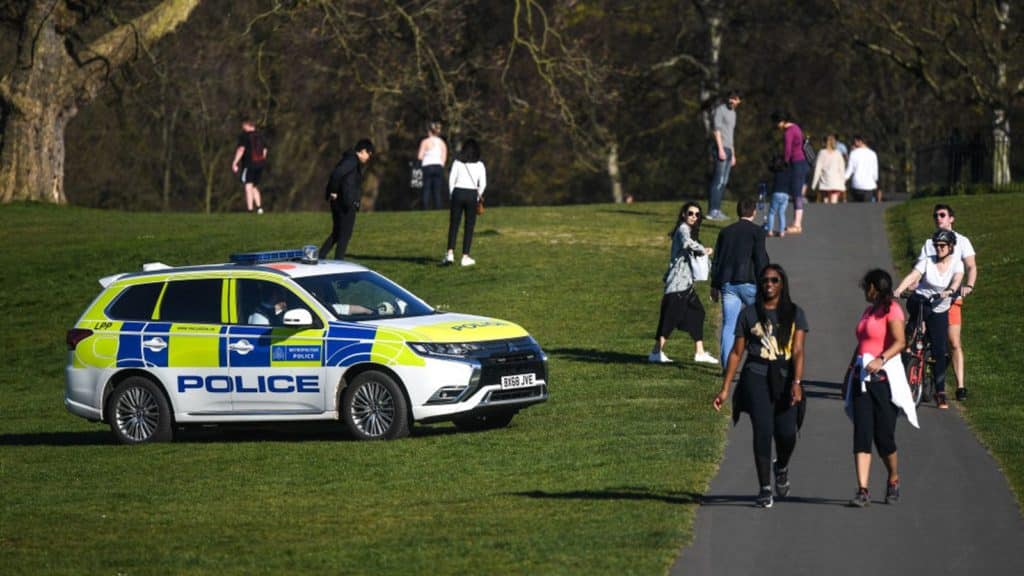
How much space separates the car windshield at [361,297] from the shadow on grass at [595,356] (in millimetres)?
4606

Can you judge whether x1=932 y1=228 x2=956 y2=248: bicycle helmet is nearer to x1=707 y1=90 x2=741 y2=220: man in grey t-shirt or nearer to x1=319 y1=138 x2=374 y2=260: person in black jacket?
x1=319 y1=138 x2=374 y2=260: person in black jacket

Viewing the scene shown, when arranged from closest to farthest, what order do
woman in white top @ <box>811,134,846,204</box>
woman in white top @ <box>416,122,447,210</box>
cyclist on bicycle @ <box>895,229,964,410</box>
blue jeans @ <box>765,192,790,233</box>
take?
1. cyclist on bicycle @ <box>895,229,964,410</box>
2. blue jeans @ <box>765,192,790,233</box>
3. woman in white top @ <box>416,122,447,210</box>
4. woman in white top @ <box>811,134,846,204</box>

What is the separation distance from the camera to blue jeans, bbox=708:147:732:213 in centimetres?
3030

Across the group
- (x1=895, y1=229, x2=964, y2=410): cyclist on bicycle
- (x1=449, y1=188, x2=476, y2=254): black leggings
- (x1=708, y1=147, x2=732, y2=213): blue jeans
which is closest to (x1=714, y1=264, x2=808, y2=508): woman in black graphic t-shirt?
(x1=895, y1=229, x2=964, y2=410): cyclist on bicycle

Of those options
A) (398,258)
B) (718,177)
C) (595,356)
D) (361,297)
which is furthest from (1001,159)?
(361,297)

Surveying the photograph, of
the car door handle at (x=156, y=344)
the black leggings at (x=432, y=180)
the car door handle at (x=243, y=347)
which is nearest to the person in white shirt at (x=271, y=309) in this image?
the car door handle at (x=243, y=347)

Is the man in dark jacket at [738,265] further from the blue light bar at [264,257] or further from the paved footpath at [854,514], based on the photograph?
the blue light bar at [264,257]

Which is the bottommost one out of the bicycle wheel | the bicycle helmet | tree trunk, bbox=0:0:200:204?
the bicycle wheel

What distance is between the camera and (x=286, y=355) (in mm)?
16266

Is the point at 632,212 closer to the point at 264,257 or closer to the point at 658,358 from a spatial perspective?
the point at 658,358

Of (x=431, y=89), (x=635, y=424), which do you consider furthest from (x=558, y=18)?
(x=635, y=424)

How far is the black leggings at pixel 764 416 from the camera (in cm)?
1206

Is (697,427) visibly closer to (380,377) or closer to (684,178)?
(380,377)

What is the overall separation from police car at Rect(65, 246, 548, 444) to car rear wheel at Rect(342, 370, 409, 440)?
0.01 metres
